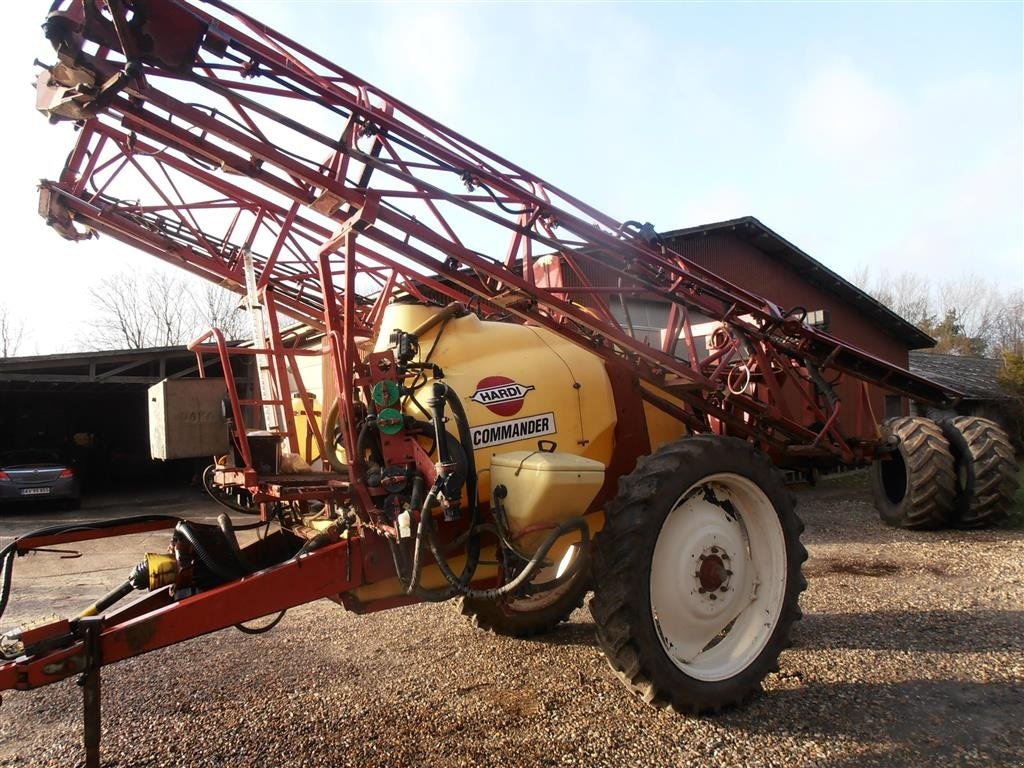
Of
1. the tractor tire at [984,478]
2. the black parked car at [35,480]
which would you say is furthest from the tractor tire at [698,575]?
the black parked car at [35,480]

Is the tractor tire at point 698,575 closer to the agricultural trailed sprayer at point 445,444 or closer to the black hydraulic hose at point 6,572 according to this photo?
the agricultural trailed sprayer at point 445,444

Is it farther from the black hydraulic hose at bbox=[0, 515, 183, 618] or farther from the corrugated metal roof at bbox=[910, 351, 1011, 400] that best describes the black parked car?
the corrugated metal roof at bbox=[910, 351, 1011, 400]

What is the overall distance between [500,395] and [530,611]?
184 centimetres

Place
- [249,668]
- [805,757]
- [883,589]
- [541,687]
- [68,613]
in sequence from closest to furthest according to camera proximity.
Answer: [805,757] < [541,687] < [249,668] < [883,589] < [68,613]

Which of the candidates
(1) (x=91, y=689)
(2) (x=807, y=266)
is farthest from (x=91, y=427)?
(1) (x=91, y=689)

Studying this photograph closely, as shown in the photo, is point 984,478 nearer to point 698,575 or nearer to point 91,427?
point 698,575

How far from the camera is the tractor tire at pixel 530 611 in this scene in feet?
16.4

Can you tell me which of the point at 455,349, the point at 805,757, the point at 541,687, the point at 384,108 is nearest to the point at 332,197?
the point at 455,349

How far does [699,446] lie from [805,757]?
155 cm

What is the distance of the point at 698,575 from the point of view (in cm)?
398

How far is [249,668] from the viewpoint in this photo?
470cm

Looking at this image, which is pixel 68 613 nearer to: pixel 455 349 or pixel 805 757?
pixel 455 349

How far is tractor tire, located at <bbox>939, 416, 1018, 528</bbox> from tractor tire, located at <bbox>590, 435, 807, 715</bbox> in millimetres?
5337

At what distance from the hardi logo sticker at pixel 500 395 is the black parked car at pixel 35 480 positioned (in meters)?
14.8
